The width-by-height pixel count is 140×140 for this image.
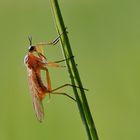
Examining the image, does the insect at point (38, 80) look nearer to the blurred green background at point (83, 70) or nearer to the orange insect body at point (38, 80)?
the orange insect body at point (38, 80)

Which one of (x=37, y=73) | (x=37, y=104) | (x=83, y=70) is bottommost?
(x=37, y=104)

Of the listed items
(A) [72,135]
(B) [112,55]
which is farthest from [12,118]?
(B) [112,55]

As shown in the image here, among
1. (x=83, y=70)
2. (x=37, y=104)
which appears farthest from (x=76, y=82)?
(x=83, y=70)

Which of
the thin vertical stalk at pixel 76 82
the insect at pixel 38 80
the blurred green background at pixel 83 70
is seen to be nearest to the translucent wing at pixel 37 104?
the insect at pixel 38 80

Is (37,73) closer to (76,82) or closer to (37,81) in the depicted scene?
(37,81)

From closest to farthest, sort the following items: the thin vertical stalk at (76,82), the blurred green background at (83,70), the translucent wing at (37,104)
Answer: the thin vertical stalk at (76,82)
the translucent wing at (37,104)
the blurred green background at (83,70)

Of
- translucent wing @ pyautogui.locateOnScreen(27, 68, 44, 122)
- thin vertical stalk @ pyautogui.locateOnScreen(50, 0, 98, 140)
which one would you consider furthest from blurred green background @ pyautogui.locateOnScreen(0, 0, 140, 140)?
thin vertical stalk @ pyautogui.locateOnScreen(50, 0, 98, 140)

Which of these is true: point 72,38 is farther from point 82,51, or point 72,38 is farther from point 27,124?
point 27,124

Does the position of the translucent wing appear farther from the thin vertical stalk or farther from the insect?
the thin vertical stalk
